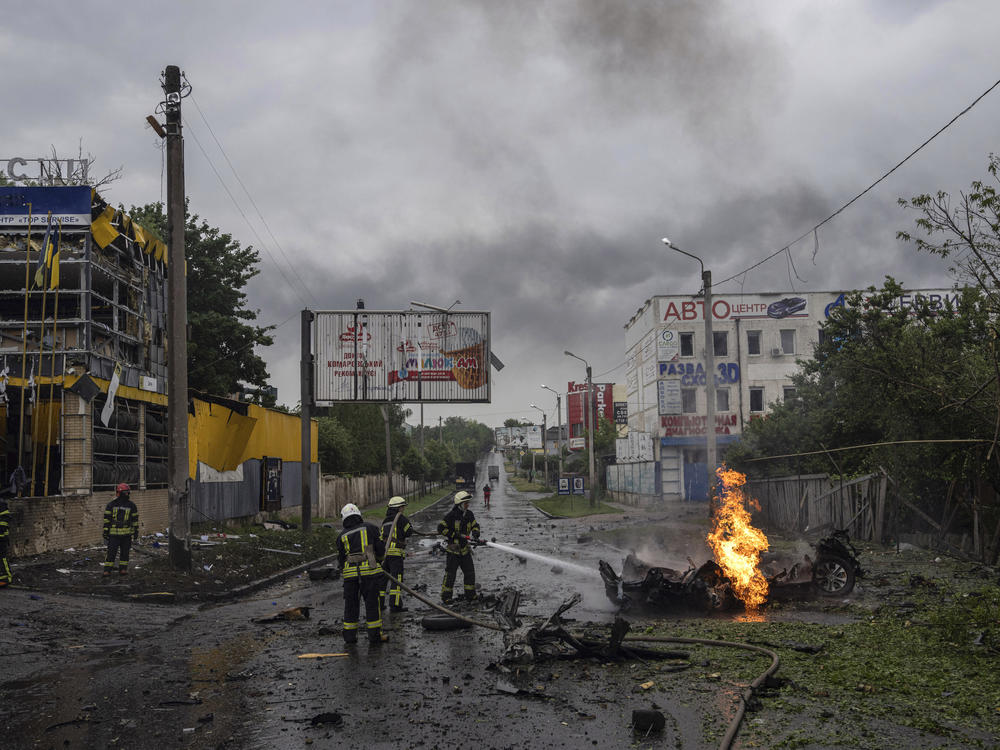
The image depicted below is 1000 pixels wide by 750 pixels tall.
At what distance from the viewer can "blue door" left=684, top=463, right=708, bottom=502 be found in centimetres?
4656

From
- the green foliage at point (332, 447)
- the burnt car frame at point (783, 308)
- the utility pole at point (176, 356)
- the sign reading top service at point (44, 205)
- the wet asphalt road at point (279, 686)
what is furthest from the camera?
the burnt car frame at point (783, 308)

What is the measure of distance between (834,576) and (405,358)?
1859cm

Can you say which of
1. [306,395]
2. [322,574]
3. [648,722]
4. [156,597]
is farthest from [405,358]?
[648,722]

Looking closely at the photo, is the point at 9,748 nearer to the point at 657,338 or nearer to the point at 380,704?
the point at 380,704

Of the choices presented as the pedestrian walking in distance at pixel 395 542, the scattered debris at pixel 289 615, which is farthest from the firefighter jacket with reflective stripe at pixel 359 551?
the scattered debris at pixel 289 615

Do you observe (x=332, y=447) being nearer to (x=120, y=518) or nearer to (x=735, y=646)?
(x=120, y=518)

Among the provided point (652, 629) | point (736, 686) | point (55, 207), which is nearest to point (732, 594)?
point (652, 629)

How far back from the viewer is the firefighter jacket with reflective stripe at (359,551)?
9.62 m

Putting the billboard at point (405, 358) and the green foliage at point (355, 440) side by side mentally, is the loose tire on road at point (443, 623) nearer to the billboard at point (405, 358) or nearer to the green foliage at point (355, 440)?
the billboard at point (405, 358)

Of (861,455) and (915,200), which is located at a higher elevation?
(915,200)

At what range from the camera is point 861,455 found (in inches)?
904

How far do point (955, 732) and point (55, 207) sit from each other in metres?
22.5

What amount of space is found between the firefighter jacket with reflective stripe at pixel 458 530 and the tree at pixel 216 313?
76.0ft

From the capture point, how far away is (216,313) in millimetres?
33094
